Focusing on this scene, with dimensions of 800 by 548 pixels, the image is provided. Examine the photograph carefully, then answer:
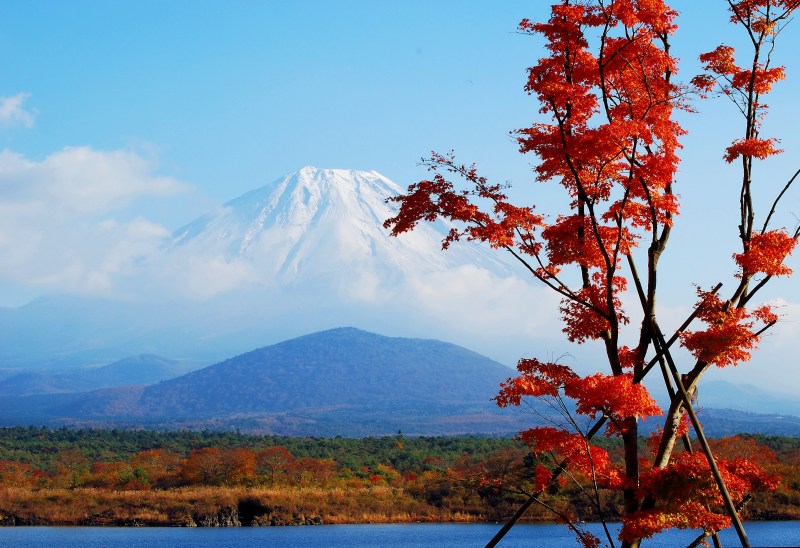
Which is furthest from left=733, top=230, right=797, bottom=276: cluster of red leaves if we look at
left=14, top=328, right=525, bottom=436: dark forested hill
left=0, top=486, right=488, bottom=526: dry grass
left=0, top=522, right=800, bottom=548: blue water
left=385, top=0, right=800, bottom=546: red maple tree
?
left=14, top=328, right=525, bottom=436: dark forested hill

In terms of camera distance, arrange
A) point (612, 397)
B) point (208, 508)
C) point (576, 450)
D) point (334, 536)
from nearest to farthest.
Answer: point (612, 397) → point (576, 450) → point (334, 536) → point (208, 508)

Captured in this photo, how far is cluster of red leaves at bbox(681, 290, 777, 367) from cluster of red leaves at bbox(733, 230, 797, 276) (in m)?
0.38

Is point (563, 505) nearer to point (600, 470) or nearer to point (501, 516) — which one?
point (501, 516)

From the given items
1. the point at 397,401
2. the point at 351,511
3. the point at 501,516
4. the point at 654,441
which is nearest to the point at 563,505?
the point at 501,516

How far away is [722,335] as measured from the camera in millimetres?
9578

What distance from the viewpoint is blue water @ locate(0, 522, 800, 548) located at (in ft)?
93.2

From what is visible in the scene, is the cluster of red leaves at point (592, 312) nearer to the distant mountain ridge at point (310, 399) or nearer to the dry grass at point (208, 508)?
the dry grass at point (208, 508)

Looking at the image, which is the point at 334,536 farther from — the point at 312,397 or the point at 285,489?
the point at 312,397

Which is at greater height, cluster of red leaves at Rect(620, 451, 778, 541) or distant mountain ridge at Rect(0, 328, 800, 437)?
distant mountain ridge at Rect(0, 328, 800, 437)

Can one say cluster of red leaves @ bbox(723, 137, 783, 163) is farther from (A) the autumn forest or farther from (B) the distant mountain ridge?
(B) the distant mountain ridge

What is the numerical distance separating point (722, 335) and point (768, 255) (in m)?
0.95

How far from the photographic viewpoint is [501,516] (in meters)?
36.2

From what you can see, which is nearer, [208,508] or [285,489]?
[208,508]

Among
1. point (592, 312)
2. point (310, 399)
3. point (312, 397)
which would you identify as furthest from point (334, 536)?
point (312, 397)
